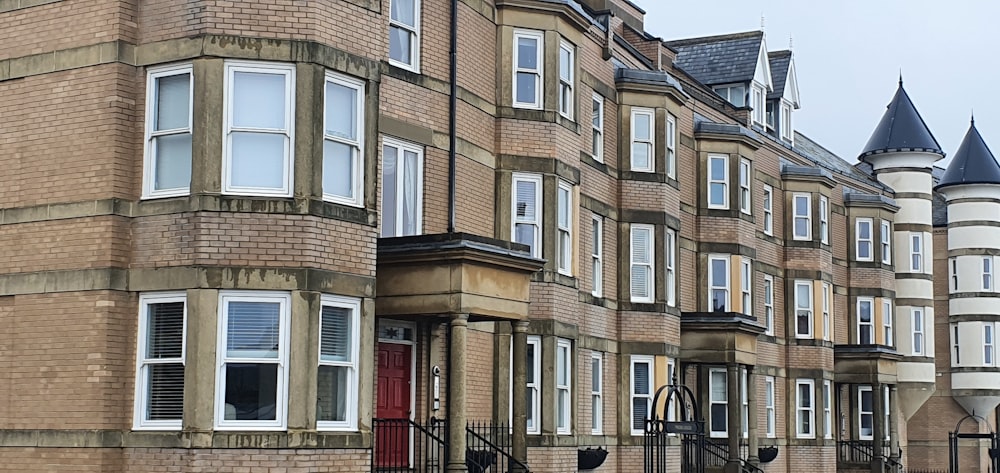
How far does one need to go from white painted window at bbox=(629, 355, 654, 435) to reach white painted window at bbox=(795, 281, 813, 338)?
505 inches

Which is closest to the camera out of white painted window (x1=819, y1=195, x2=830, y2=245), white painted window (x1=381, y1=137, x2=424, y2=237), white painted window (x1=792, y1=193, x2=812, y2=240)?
white painted window (x1=381, y1=137, x2=424, y2=237)

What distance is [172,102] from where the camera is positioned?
1869 cm

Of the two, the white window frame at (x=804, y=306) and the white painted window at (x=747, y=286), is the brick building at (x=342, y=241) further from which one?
the white window frame at (x=804, y=306)

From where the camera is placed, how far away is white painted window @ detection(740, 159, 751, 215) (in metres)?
38.3

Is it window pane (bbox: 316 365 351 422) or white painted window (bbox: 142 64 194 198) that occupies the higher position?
white painted window (bbox: 142 64 194 198)

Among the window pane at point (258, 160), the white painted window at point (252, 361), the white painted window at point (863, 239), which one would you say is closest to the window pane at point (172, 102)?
the window pane at point (258, 160)

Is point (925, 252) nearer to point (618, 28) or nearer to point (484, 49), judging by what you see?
point (618, 28)

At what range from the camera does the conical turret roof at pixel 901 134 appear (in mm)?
53125

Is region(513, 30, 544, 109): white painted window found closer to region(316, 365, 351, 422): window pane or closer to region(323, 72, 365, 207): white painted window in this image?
region(323, 72, 365, 207): white painted window

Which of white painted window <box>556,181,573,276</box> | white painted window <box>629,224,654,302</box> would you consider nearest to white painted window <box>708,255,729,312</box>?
white painted window <box>629,224,654,302</box>

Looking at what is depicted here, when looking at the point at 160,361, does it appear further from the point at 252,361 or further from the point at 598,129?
the point at 598,129

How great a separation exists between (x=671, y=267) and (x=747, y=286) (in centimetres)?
619

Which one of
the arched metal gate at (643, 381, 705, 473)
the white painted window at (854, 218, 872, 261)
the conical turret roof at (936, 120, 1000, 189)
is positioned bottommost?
the arched metal gate at (643, 381, 705, 473)

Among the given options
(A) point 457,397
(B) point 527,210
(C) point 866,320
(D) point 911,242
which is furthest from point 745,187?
(A) point 457,397
